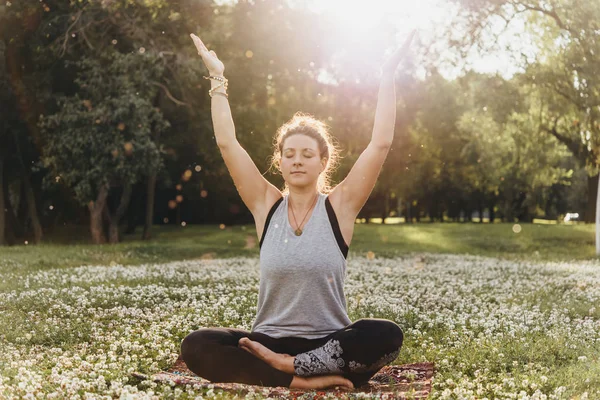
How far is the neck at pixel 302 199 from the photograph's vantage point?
6.51 metres

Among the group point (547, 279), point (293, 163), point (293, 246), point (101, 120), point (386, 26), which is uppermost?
point (386, 26)

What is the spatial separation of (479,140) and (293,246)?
5811 centimetres

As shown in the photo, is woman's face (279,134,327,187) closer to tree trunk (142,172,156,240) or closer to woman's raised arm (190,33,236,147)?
woman's raised arm (190,33,236,147)

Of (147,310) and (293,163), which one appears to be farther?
(147,310)

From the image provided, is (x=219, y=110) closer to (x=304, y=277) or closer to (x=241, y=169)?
(x=241, y=169)

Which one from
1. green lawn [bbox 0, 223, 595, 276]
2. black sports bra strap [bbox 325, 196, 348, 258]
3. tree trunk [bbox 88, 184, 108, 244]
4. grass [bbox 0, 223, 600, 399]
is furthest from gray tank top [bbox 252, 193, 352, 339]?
tree trunk [bbox 88, 184, 108, 244]

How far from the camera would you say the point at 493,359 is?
24.7 ft

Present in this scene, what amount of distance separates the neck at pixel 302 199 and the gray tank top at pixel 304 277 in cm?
14

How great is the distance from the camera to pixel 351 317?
10469 mm

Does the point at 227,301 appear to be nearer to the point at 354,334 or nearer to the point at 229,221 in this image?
the point at 354,334

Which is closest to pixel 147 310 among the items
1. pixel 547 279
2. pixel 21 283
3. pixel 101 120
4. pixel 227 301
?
pixel 227 301

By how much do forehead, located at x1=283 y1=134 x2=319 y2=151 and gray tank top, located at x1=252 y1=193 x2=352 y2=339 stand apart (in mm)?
560

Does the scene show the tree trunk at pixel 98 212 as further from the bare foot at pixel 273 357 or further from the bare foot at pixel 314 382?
the bare foot at pixel 314 382

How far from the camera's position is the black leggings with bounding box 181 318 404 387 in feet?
20.0
